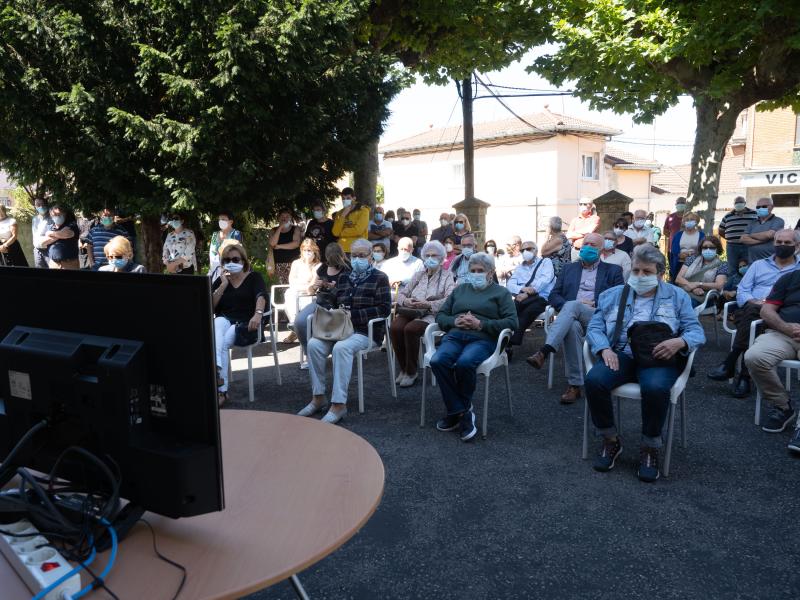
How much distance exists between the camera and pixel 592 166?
102 ft

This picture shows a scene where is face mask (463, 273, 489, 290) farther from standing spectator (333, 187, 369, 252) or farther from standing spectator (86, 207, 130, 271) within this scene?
standing spectator (86, 207, 130, 271)

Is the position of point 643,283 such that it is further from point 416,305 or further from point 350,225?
point 350,225

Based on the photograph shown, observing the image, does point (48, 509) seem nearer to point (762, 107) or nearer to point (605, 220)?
point (605, 220)

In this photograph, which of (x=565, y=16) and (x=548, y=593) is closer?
(x=548, y=593)

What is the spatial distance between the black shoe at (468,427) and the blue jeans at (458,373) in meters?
0.05

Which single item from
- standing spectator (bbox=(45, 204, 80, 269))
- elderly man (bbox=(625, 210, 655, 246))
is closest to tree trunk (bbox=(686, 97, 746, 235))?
elderly man (bbox=(625, 210, 655, 246))

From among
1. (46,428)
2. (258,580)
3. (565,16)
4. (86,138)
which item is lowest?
(258,580)

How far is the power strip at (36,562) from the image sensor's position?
1.26 meters

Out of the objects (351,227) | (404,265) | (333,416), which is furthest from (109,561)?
(351,227)

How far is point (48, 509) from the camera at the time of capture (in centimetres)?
150

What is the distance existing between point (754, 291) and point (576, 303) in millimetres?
1677

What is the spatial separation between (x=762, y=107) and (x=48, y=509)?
15.0 meters

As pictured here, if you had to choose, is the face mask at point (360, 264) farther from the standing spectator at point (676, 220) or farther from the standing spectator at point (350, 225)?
the standing spectator at point (676, 220)

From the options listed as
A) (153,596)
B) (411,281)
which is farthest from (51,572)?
(411,281)
